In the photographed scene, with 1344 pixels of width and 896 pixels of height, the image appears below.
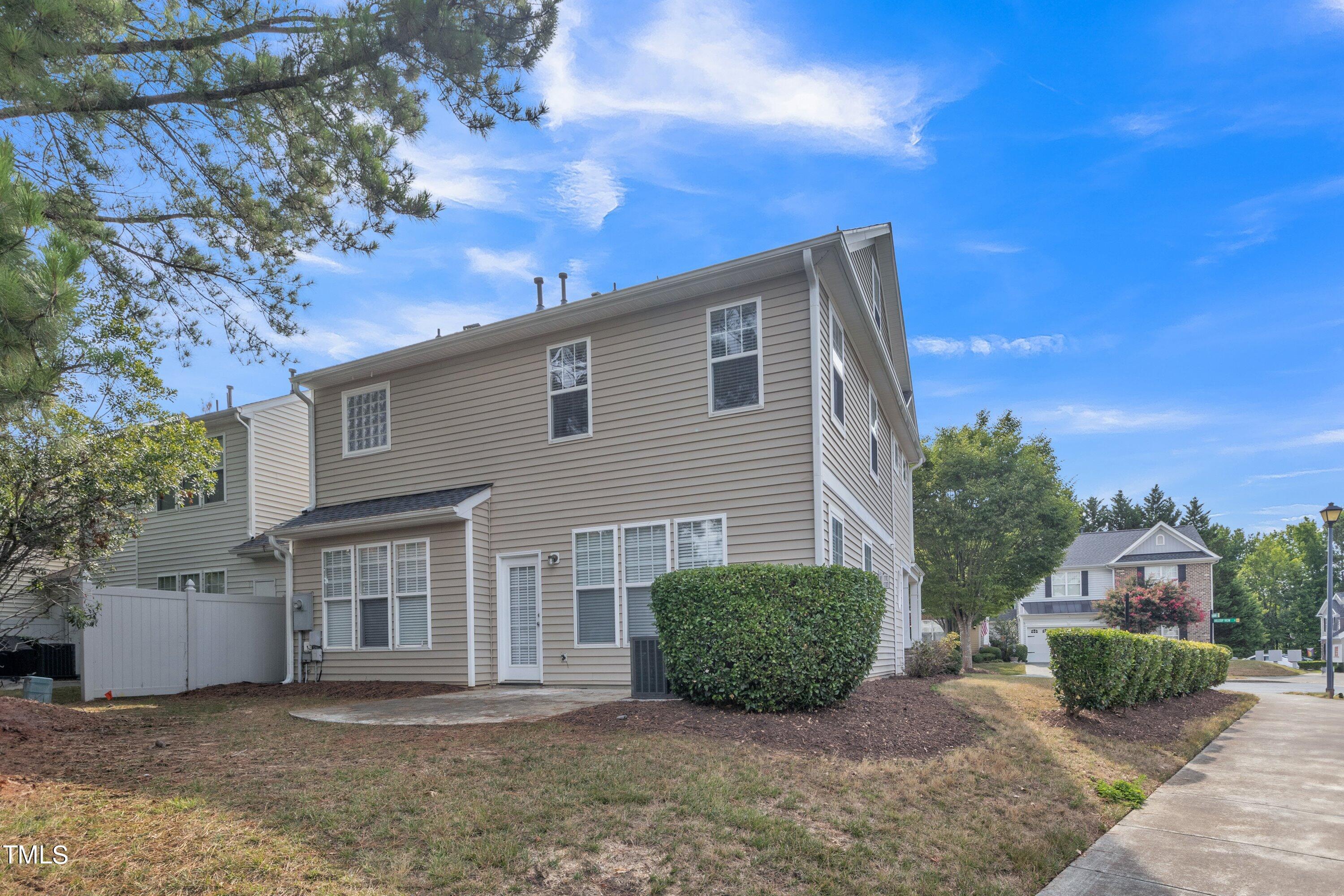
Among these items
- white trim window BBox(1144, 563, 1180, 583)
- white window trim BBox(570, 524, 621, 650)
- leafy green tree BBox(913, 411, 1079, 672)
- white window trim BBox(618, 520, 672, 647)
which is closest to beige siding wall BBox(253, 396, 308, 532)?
white window trim BBox(570, 524, 621, 650)

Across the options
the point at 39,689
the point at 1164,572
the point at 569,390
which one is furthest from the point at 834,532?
the point at 1164,572

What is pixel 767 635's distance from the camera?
299 inches

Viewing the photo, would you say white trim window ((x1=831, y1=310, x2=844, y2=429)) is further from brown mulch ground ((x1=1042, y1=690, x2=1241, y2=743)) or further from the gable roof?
the gable roof

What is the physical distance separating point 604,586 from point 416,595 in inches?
129

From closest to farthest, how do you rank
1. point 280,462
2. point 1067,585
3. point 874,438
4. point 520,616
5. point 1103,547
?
point 520,616 < point 874,438 < point 280,462 < point 1067,585 < point 1103,547

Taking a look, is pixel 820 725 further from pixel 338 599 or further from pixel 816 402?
pixel 338 599

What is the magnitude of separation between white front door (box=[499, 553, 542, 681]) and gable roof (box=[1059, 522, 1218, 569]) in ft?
126

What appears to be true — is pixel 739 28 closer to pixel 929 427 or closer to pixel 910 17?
pixel 910 17

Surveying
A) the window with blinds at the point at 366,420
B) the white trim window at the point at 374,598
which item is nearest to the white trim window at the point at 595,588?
the white trim window at the point at 374,598

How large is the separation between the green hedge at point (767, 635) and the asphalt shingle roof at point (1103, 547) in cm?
4215

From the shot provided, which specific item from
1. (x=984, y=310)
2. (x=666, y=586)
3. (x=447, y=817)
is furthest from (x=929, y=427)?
(x=447, y=817)

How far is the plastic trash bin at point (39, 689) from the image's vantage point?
9992mm

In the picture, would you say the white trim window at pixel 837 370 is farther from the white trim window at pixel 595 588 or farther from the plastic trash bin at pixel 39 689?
the plastic trash bin at pixel 39 689

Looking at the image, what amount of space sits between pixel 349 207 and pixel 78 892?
654 cm
